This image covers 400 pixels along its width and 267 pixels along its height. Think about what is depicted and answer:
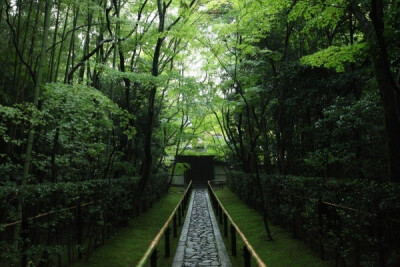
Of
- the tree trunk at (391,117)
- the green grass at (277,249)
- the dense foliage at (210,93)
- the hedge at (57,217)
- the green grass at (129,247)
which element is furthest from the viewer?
the green grass at (129,247)

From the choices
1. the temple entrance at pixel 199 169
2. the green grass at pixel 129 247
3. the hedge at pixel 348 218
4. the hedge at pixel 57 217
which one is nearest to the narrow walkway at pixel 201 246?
the green grass at pixel 129 247

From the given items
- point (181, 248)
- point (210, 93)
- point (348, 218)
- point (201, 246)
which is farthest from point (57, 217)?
point (210, 93)

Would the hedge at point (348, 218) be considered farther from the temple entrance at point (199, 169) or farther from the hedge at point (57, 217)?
the temple entrance at point (199, 169)

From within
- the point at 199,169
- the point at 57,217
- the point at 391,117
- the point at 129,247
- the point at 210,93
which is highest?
the point at 210,93

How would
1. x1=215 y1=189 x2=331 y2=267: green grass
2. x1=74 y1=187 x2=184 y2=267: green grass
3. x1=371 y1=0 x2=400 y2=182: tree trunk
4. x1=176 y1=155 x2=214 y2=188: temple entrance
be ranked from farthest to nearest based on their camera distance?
1. x1=176 y1=155 x2=214 y2=188: temple entrance
2. x1=74 y1=187 x2=184 y2=267: green grass
3. x1=215 y1=189 x2=331 y2=267: green grass
4. x1=371 y1=0 x2=400 y2=182: tree trunk

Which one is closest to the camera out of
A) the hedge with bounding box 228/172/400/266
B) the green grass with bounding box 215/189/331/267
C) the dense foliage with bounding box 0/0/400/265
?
the hedge with bounding box 228/172/400/266

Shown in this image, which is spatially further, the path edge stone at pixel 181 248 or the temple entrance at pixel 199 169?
the temple entrance at pixel 199 169

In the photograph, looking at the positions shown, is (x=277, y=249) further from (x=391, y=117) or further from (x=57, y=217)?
(x=57, y=217)

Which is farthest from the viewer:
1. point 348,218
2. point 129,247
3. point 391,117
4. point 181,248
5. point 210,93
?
point 210,93

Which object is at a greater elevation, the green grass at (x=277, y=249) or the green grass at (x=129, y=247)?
the green grass at (x=277, y=249)

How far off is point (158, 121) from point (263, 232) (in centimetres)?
867

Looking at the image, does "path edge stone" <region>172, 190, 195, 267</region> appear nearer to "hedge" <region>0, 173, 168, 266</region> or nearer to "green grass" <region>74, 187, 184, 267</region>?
"green grass" <region>74, 187, 184, 267</region>

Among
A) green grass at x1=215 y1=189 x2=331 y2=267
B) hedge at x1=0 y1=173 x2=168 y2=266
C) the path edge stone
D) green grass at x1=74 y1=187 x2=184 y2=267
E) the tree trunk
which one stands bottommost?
green grass at x1=74 y1=187 x2=184 y2=267

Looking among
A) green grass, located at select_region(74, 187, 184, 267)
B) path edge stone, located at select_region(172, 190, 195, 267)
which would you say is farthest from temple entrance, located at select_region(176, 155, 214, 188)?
path edge stone, located at select_region(172, 190, 195, 267)
